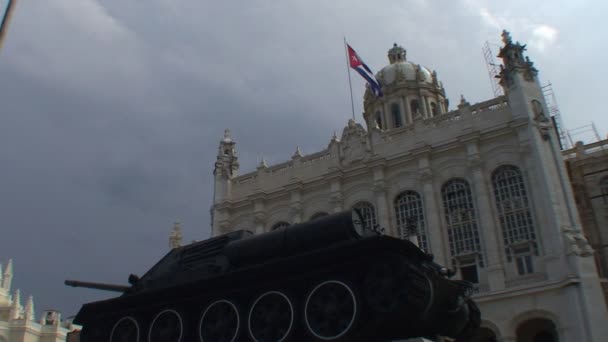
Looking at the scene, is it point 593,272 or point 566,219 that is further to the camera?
point 566,219

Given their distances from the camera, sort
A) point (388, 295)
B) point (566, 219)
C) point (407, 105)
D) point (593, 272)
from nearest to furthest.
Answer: point (388, 295), point (593, 272), point (566, 219), point (407, 105)

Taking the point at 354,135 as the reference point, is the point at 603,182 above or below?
below

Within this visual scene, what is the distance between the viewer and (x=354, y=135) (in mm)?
31891

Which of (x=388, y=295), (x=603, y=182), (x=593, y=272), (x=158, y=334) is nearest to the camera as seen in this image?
(x=388, y=295)

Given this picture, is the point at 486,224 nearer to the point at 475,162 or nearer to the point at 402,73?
the point at 475,162

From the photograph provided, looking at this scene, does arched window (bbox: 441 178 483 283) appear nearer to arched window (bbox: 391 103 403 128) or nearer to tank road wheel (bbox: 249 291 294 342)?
arched window (bbox: 391 103 403 128)

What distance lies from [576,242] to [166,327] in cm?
1725

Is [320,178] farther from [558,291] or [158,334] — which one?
[158,334]

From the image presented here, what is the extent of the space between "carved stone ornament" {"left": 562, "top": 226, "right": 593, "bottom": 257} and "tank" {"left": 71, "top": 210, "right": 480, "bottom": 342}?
38.3 ft

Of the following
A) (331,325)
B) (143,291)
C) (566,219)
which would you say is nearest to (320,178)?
(566,219)

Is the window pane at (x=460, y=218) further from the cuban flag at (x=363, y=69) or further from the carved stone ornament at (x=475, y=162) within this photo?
the cuban flag at (x=363, y=69)

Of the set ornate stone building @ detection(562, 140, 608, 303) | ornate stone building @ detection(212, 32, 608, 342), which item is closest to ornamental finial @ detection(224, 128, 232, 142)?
ornate stone building @ detection(212, 32, 608, 342)

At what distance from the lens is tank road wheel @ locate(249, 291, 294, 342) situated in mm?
11109

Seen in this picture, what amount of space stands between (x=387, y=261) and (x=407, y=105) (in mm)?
31785
